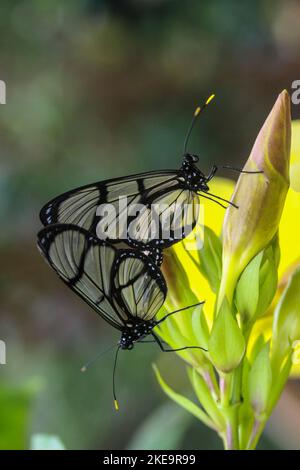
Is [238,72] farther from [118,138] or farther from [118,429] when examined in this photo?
[118,429]

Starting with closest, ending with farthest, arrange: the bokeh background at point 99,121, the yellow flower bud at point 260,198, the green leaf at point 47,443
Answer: the yellow flower bud at point 260,198 → the green leaf at point 47,443 → the bokeh background at point 99,121

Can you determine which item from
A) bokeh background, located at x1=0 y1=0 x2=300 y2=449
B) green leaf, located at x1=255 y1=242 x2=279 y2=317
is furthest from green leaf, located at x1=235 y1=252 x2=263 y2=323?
bokeh background, located at x1=0 y1=0 x2=300 y2=449

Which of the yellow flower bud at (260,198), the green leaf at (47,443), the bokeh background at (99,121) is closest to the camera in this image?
the yellow flower bud at (260,198)

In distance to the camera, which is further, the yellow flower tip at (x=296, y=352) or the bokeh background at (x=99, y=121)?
the bokeh background at (x=99, y=121)

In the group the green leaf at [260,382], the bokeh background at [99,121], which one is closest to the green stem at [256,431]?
the green leaf at [260,382]

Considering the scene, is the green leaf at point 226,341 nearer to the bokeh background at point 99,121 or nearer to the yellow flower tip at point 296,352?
the yellow flower tip at point 296,352

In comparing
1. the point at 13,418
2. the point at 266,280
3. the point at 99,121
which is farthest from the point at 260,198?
the point at 99,121

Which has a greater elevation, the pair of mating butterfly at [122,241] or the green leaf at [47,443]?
the pair of mating butterfly at [122,241]
